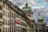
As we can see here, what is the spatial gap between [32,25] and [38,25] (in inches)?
197

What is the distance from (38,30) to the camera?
8988 centimetres

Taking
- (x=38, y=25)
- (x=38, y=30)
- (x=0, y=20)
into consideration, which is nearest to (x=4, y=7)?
(x=0, y=20)

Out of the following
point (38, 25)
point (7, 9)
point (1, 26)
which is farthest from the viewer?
point (38, 25)

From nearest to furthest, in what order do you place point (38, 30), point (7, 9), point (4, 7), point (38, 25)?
1. point (4, 7)
2. point (7, 9)
3. point (38, 30)
4. point (38, 25)

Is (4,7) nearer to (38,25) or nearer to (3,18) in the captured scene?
(3,18)

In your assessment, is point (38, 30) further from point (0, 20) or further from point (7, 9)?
point (0, 20)

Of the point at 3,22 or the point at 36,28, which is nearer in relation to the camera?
the point at 3,22

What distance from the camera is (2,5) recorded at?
41875mm

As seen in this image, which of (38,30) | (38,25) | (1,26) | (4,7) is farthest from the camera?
(38,25)

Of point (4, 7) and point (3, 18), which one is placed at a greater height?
point (4, 7)

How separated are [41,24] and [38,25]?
3323 millimetres

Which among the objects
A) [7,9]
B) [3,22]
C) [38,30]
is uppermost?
[7,9]

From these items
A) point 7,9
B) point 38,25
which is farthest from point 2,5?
point 38,25

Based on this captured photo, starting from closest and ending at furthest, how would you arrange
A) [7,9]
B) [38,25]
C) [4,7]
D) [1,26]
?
[1,26], [4,7], [7,9], [38,25]
